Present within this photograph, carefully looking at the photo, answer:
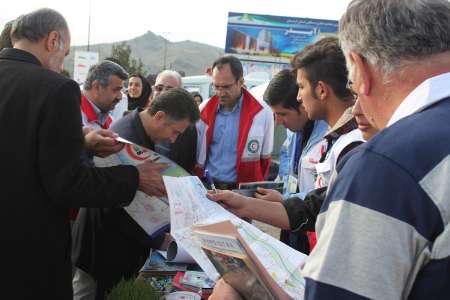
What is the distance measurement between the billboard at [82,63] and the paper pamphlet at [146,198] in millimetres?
14132

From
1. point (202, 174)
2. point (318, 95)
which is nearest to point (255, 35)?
point (202, 174)

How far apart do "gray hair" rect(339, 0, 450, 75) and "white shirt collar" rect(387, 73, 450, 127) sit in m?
0.06

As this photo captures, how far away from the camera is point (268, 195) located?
2141mm

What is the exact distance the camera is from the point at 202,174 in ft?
12.5

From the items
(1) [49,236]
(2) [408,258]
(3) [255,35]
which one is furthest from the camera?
(3) [255,35]

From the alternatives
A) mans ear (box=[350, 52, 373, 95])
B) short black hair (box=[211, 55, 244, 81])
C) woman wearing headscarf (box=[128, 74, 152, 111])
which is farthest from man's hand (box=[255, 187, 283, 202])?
woman wearing headscarf (box=[128, 74, 152, 111])

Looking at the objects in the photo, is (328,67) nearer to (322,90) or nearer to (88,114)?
(322,90)

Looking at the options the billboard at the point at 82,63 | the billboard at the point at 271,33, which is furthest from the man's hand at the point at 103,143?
the billboard at the point at 271,33

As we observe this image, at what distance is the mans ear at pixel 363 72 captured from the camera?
0.93 metres

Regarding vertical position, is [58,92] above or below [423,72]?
below

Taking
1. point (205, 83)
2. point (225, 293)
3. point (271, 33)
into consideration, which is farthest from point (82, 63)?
point (225, 293)

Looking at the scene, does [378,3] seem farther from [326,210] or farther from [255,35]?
[255,35]

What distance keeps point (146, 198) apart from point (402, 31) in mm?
1391

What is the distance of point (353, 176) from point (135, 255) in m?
1.96
